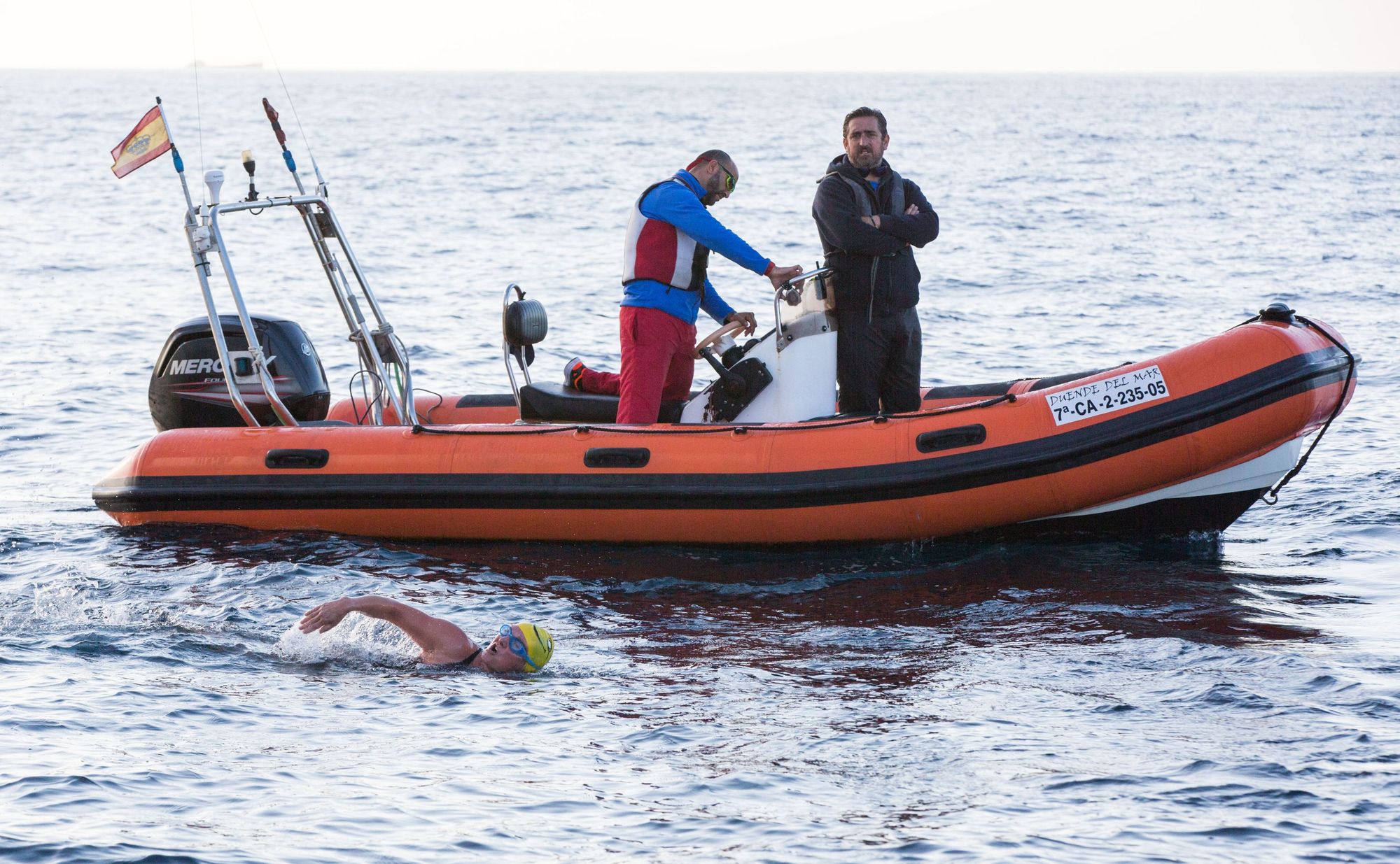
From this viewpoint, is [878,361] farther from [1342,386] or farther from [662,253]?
[1342,386]

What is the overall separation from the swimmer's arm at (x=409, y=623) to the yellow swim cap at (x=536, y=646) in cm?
23

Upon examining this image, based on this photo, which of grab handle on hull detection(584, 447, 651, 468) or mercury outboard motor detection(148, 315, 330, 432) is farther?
mercury outboard motor detection(148, 315, 330, 432)

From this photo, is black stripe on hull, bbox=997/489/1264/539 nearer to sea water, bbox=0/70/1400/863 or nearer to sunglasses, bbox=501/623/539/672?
sea water, bbox=0/70/1400/863

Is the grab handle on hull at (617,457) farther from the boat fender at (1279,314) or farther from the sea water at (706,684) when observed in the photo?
the boat fender at (1279,314)

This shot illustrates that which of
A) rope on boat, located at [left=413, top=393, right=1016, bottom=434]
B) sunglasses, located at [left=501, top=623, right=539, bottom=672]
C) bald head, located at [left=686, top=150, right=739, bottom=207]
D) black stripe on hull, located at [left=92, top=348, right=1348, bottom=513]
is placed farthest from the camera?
bald head, located at [left=686, top=150, right=739, bottom=207]

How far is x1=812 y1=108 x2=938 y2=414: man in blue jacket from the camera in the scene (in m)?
5.87

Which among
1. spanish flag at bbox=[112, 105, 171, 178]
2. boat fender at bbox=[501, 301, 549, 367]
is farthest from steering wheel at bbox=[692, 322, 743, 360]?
spanish flag at bbox=[112, 105, 171, 178]

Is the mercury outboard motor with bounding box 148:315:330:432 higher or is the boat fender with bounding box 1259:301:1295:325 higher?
the boat fender with bounding box 1259:301:1295:325

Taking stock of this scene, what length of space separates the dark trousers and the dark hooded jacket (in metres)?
0.05

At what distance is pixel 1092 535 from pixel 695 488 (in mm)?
1603

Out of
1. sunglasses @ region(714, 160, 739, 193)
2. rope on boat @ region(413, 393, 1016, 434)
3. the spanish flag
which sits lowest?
rope on boat @ region(413, 393, 1016, 434)

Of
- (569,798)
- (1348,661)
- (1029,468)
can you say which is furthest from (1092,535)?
(569,798)

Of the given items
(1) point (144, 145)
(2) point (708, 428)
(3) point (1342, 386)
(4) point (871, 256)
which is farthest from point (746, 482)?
(1) point (144, 145)

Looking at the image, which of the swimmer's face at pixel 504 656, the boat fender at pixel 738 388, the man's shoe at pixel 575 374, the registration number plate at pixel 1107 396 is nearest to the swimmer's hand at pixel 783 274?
the boat fender at pixel 738 388
